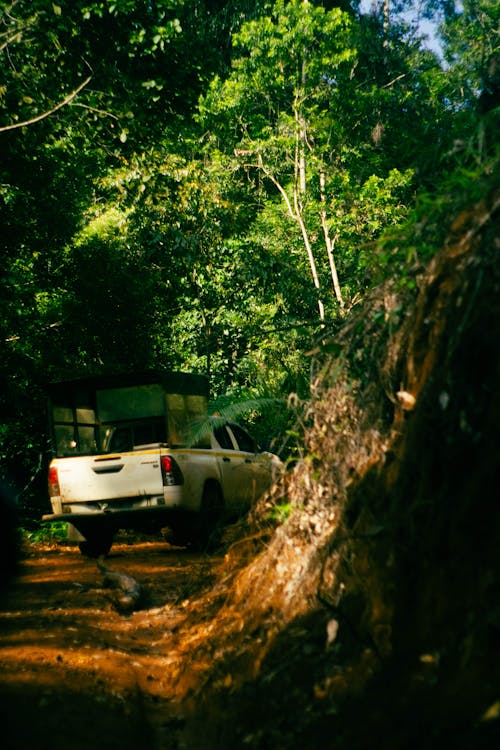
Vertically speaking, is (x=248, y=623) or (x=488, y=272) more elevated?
(x=488, y=272)

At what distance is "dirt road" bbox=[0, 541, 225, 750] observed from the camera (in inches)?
167

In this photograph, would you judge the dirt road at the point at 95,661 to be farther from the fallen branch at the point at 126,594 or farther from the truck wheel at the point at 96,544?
the truck wheel at the point at 96,544

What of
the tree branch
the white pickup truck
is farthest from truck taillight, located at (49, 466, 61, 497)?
the tree branch

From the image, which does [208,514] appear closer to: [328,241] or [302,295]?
[302,295]

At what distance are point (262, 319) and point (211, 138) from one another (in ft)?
27.4

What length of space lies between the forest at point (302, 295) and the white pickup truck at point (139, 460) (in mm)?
993

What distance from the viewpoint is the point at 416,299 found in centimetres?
452

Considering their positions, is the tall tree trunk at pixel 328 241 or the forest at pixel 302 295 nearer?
the forest at pixel 302 295

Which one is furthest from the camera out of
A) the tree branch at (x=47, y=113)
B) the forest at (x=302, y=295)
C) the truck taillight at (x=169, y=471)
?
the tree branch at (x=47, y=113)

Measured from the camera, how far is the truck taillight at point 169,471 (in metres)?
10.8

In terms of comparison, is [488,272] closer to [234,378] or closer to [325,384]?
[325,384]

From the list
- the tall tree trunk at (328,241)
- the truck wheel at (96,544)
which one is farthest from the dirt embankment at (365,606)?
the tall tree trunk at (328,241)

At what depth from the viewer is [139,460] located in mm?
10922

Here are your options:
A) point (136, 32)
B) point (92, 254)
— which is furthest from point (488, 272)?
point (92, 254)
